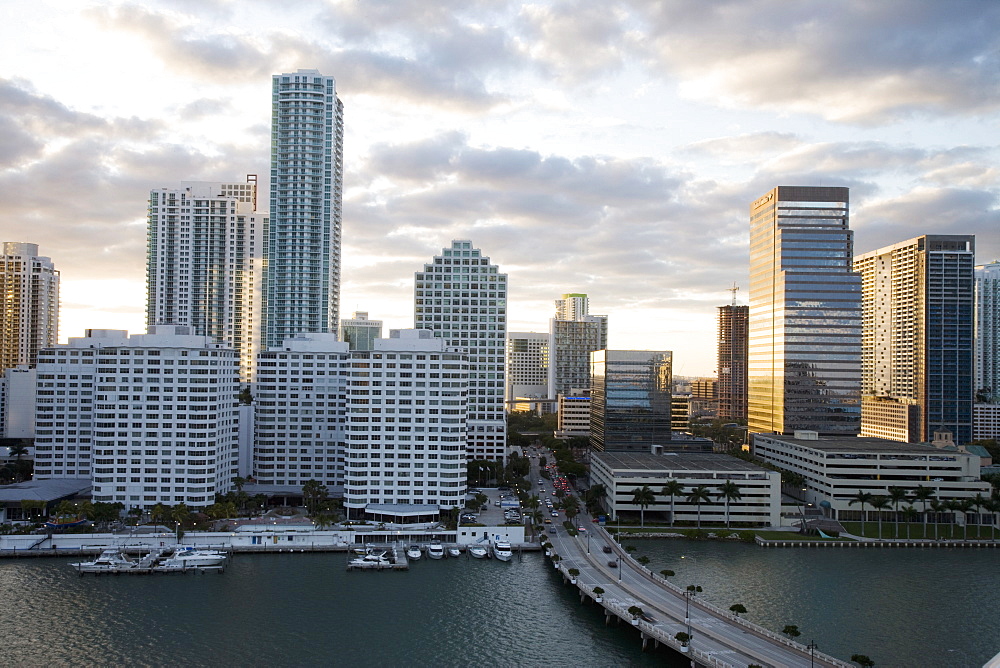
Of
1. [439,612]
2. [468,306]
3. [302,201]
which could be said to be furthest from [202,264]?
[439,612]

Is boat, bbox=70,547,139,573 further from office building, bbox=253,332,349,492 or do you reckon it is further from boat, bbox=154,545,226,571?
office building, bbox=253,332,349,492

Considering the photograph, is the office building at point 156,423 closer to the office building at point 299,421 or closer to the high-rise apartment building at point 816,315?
the office building at point 299,421

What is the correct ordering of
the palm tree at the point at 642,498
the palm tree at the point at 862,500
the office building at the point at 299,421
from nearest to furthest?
the palm tree at the point at 642,498
the palm tree at the point at 862,500
the office building at the point at 299,421

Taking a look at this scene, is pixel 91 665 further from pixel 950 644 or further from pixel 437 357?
pixel 950 644

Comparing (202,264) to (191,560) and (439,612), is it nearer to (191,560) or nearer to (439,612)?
(191,560)

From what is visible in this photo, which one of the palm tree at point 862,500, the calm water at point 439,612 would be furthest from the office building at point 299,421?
the palm tree at point 862,500

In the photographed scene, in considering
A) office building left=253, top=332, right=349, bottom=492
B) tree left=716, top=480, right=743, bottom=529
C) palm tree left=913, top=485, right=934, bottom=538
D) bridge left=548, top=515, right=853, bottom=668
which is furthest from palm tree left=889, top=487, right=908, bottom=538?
office building left=253, top=332, right=349, bottom=492
